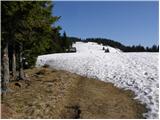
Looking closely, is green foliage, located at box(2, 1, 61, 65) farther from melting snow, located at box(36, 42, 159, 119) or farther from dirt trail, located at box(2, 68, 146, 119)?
melting snow, located at box(36, 42, 159, 119)

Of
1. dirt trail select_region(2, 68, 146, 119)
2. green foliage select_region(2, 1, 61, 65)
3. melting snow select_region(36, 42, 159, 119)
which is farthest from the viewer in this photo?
green foliage select_region(2, 1, 61, 65)

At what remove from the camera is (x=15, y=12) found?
21828mm

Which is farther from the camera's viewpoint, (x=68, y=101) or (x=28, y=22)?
(x=28, y=22)

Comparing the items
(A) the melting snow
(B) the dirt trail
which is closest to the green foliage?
(B) the dirt trail

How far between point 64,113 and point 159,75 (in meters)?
10.2

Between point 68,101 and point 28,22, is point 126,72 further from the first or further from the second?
point 28,22

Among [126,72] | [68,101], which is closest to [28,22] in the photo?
[68,101]

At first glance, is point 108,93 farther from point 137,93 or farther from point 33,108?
point 33,108

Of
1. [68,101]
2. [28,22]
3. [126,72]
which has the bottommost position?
[68,101]

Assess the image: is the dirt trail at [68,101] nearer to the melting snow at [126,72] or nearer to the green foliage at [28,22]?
the melting snow at [126,72]

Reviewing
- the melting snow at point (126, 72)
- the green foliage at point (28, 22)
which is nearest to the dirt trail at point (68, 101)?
the melting snow at point (126, 72)

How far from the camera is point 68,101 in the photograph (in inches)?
842

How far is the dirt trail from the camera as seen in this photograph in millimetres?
18172

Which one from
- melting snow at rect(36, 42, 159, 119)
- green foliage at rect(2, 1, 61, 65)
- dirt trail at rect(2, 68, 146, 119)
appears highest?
green foliage at rect(2, 1, 61, 65)
